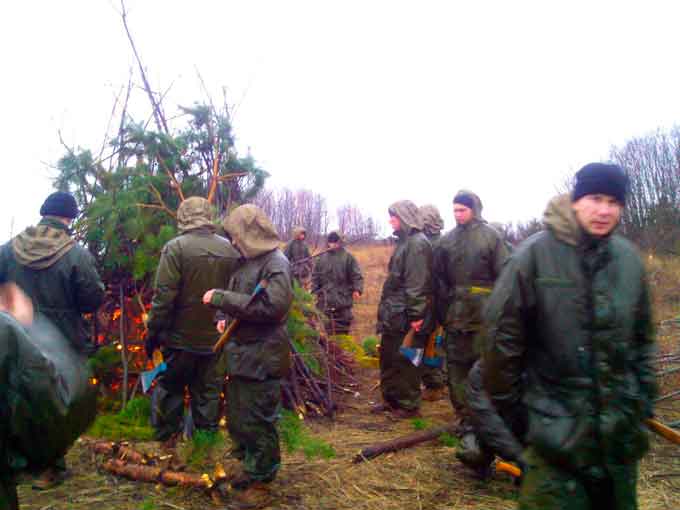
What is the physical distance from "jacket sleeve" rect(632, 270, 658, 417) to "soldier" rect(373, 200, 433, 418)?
13.2 feet

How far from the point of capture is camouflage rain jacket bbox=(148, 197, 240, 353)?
5.21 metres

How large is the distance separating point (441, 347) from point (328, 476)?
101 inches

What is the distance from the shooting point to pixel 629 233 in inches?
675

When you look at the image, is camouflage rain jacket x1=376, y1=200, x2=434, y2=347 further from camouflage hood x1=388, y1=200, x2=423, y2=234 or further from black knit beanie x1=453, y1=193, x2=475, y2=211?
black knit beanie x1=453, y1=193, x2=475, y2=211

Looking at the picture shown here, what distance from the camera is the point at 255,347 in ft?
14.4

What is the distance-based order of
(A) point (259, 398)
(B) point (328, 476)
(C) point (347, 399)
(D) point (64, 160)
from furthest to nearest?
(C) point (347, 399), (D) point (64, 160), (B) point (328, 476), (A) point (259, 398)

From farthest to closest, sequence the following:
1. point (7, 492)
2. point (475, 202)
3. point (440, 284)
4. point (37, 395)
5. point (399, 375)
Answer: point (399, 375) → point (440, 284) → point (475, 202) → point (7, 492) → point (37, 395)

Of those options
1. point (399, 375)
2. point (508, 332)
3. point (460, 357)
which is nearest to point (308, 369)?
point (399, 375)

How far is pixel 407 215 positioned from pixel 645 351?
4533 millimetres

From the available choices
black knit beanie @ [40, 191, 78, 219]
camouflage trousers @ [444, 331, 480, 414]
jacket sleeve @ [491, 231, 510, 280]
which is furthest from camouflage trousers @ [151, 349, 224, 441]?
jacket sleeve @ [491, 231, 510, 280]

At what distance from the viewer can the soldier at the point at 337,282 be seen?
425 inches

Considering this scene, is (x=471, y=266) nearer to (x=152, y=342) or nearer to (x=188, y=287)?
(x=188, y=287)

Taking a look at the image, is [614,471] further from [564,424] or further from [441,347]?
[441,347]

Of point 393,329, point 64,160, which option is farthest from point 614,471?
point 64,160
